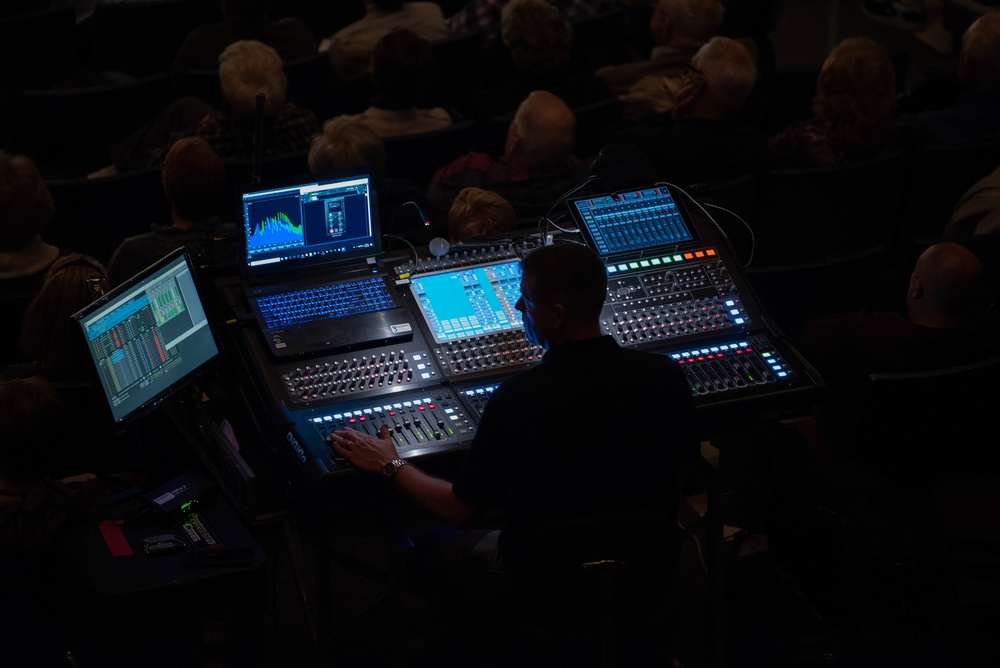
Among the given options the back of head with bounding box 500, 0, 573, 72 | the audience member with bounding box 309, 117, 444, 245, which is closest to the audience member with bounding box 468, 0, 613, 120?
the back of head with bounding box 500, 0, 573, 72

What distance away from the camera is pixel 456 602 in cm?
290

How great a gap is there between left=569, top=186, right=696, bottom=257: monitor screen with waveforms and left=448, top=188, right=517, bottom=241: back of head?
0.24 meters

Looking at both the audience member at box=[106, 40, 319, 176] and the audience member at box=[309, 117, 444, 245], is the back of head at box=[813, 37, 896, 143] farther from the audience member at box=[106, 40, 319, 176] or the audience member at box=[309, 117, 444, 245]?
the audience member at box=[106, 40, 319, 176]

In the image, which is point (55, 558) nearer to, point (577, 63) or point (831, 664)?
point (831, 664)

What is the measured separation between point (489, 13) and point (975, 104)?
2373 mm

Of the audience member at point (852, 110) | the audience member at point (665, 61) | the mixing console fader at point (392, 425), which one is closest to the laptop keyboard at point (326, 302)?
the mixing console fader at point (392, 425)

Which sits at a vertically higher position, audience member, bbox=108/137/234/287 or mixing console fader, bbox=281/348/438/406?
audience member, bbox=108/137/234/287

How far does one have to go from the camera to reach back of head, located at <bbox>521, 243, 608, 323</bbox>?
2.70 meters

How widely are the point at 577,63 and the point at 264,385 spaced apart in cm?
320

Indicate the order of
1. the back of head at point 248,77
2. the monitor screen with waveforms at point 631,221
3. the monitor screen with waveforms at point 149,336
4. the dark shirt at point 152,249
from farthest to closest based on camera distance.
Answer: the back of head at point 248,77
the dark shirt at point 152,249
the monitor screen with waveforms at point 631,221
the monitor screen with waveforms at point 149,336

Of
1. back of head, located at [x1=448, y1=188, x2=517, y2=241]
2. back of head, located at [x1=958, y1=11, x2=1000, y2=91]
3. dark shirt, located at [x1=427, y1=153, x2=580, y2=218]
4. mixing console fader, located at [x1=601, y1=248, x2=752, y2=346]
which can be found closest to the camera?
mixing console fader, located at [x1=601, y1=248, x2=752, y2=346]

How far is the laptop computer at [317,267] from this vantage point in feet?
10.4

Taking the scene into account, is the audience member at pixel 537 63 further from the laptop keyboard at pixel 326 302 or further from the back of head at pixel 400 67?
the laptop keyboard at pixel 326 302

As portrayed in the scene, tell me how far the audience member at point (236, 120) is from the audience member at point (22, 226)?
85 cm
